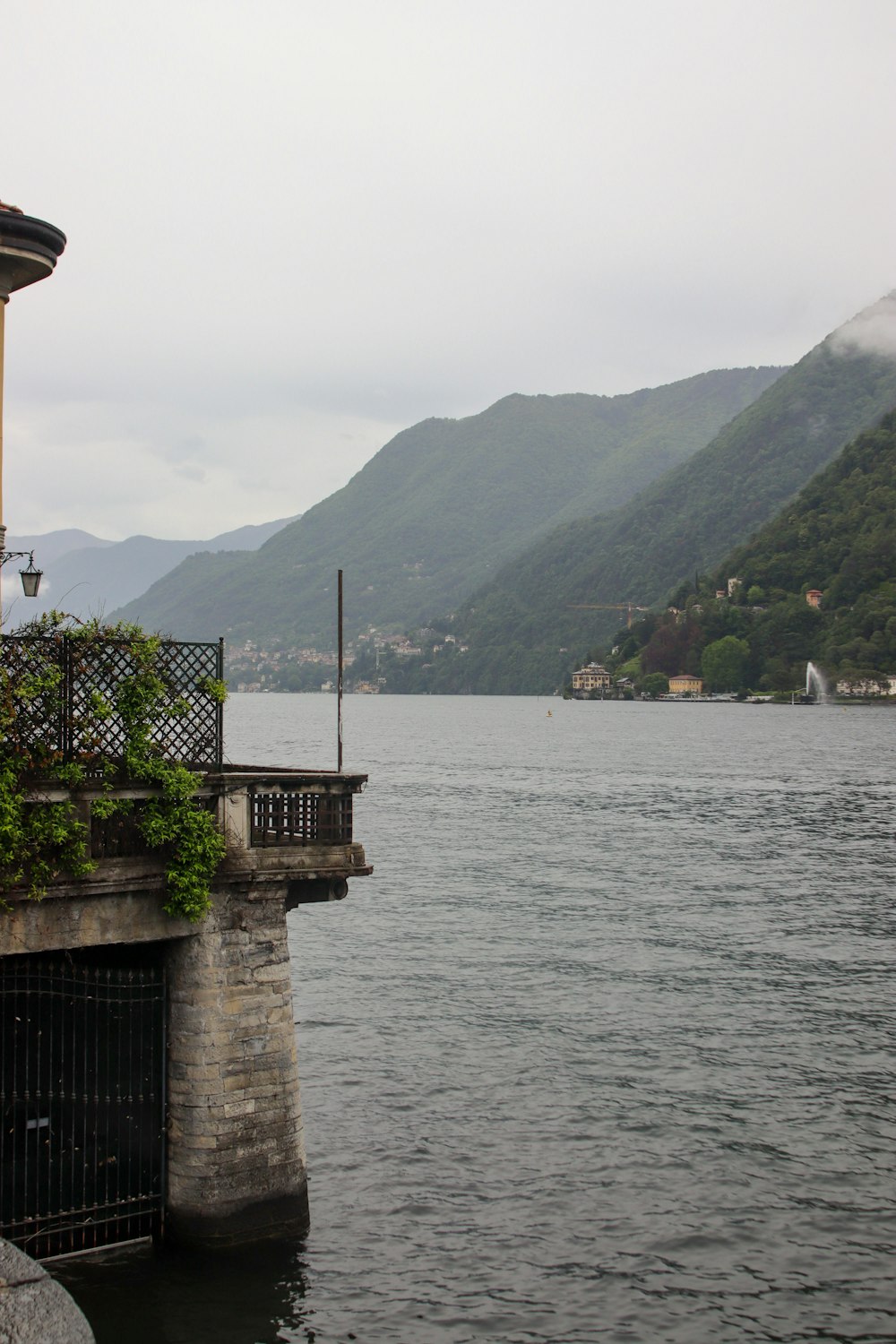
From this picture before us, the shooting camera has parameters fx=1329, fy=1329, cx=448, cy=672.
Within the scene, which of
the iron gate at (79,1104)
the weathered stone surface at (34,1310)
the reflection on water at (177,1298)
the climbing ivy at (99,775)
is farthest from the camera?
the reflection on water at (177,1298)

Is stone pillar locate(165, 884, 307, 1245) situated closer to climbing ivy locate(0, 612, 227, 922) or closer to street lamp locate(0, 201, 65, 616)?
climbing ivy locate(0, 612, 227, 922)

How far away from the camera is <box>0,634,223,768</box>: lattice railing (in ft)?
41.2

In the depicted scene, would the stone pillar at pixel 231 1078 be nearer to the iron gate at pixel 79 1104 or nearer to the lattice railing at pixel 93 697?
the iron gate at pixel 79 1104

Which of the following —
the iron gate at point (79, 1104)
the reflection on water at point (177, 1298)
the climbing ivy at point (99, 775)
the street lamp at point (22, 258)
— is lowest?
the reflection on water at point (177, 1298)

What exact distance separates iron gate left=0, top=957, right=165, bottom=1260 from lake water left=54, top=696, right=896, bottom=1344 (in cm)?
51

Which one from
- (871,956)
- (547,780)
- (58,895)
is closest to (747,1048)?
(871,956)

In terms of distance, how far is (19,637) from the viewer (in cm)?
1264

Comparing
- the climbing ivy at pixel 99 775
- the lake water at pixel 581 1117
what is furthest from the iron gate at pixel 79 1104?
the climbing ivy at pixel 99 775

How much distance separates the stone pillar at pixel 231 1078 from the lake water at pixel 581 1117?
0.56m

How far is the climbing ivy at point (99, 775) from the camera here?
12266 mm

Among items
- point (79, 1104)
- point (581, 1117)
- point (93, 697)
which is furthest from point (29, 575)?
point (581, 1117)

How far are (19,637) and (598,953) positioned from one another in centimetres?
2288

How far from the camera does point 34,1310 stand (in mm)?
8562

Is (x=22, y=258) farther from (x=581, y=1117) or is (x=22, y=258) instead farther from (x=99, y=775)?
(x=581, y=1117)
